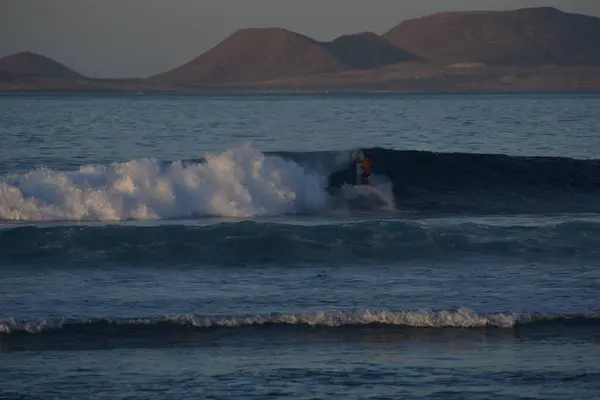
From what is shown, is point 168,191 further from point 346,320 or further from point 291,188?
point 346,320

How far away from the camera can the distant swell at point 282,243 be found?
54.0 feet

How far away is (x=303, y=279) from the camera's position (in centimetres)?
1455

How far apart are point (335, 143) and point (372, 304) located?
27913 mm

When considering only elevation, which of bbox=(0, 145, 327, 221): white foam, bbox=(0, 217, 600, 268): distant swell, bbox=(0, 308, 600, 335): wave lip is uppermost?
bbox=(0, 145, 327, 221): white foam

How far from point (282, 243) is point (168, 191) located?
5.64m

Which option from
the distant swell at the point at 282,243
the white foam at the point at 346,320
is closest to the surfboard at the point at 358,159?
the distant swell at the point at 282,243

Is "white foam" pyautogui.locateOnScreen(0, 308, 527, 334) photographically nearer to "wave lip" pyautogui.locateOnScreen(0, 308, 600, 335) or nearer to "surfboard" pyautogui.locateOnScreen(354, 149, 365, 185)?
"wave lip" pyautogui.locateOnScreen(0, 308, 600, 335)

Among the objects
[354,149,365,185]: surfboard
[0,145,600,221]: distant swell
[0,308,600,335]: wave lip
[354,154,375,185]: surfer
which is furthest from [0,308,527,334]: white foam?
[354,154,375,185]: surfer

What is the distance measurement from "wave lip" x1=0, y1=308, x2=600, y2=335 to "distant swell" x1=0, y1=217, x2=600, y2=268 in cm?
406

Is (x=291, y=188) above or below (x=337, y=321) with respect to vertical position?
above

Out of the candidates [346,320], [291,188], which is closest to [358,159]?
[291,188]

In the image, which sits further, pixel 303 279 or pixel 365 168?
pixel 365 168

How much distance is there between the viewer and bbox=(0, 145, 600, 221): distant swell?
2170 centimetres

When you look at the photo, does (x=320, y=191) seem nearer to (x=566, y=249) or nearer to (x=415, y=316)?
(x=566, y=249)
